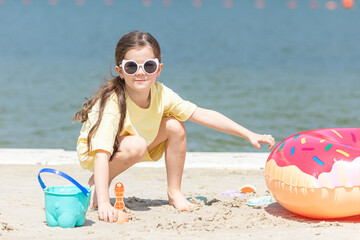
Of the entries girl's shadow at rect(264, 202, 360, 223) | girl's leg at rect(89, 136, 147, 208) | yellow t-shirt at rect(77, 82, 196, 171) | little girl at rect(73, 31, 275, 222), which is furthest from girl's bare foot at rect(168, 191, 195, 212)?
girl's shadow at rect(264, 202, 360, 223)

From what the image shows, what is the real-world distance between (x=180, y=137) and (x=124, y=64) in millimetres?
601

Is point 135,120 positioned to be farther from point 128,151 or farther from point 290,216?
point 290,216

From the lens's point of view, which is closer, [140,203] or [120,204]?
[120,204]

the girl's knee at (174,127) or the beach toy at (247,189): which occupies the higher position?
the girl's knee at (174,127)

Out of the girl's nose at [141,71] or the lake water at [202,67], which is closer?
the girl's nose at [141,71]

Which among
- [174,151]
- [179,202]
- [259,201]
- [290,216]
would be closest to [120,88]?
[174,151]

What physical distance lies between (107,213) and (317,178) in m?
1.15

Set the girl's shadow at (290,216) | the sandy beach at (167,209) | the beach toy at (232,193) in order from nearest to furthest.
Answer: the sandy beach at (167,209) → the girl's shadow at (290,216) → the beach toy at (232,193)

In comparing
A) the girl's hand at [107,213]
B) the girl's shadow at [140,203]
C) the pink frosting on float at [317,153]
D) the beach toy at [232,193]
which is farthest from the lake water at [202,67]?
the pink frosting on float at [317,153]

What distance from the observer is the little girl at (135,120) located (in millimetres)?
3541

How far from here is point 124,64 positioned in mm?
3590

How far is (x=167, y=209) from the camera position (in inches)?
150

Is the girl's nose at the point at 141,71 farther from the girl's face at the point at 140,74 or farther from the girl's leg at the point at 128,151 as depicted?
the girl's leg at the point at 128,151

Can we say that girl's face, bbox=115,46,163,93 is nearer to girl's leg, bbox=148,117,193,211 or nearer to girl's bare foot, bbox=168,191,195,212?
girl's leg, bbox=148,117,193,211
